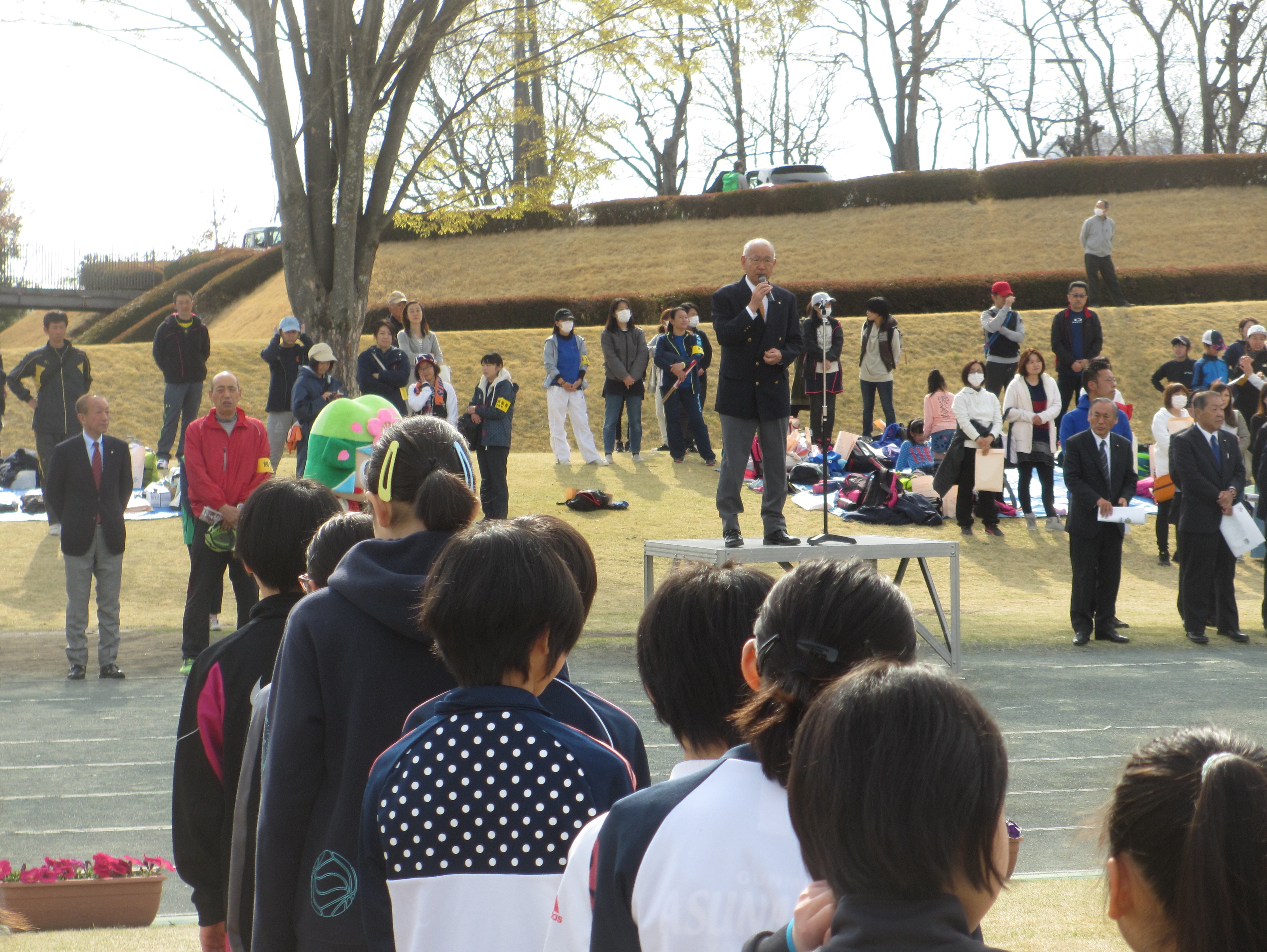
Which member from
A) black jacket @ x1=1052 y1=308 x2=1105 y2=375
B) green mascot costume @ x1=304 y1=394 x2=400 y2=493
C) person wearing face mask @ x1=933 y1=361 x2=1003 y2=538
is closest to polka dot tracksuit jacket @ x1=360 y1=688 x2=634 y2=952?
green mascot costume @ x1=304 y1=394 x2=400 y2=493

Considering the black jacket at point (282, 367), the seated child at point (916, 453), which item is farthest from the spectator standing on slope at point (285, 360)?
the seated child at point (916, 453)

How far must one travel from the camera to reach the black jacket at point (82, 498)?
9.35 metres

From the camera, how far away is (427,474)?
279 cm

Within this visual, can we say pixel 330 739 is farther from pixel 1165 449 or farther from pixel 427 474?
pixel 1165 449

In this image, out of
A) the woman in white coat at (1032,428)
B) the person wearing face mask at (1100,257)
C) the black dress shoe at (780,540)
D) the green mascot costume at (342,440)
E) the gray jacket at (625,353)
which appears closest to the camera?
the green mascot costume at (342,440)

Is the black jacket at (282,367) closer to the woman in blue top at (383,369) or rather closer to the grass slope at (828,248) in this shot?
the woman in blue top at (383,369)

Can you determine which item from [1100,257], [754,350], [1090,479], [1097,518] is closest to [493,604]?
[754,350]

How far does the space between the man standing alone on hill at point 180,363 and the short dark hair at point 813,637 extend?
15.0m

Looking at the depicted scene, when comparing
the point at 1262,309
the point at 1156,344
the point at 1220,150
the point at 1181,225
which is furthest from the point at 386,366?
the point at 1220,150

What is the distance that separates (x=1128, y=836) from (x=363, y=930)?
4.90 feet

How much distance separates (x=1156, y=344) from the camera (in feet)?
80.2

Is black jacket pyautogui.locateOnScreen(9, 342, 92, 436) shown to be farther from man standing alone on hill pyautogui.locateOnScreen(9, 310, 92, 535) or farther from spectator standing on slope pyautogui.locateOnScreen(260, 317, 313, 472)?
spectator standing on slope pyautogui.locateOnScreen(260, 317, 313, 472)

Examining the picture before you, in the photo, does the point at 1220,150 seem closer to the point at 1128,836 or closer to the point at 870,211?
the point at 870,211

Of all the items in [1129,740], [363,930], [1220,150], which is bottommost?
[1129,740]
